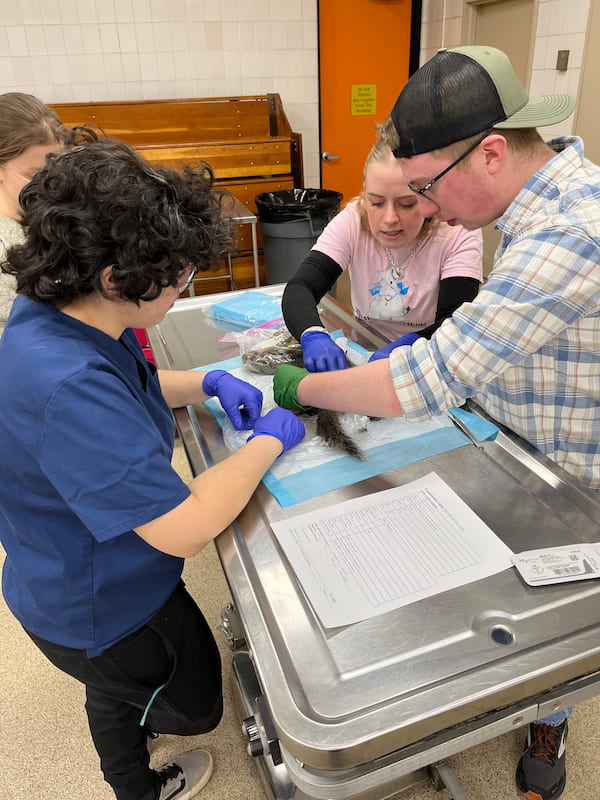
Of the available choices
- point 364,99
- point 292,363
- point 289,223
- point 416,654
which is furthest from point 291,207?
point 416,654

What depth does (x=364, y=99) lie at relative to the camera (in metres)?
4.50

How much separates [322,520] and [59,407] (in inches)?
16.3

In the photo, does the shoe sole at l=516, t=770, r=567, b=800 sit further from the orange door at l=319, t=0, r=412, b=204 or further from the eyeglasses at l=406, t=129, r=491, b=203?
the orange door at l=319, t=0, r=412, b=204

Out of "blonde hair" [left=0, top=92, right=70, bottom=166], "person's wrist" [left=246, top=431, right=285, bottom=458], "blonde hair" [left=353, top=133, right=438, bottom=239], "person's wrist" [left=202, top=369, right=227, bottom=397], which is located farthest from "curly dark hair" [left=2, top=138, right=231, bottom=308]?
"blonde hair" [left=0, top=92, right=70, bottom=166]

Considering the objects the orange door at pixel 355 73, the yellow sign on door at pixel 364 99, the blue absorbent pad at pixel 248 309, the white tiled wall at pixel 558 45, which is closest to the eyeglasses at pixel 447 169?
the blue absorbent pad at pixel 248 309

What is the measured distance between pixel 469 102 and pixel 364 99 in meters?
4.14

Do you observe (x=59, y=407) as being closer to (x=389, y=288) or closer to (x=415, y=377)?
(x=415, y=377)

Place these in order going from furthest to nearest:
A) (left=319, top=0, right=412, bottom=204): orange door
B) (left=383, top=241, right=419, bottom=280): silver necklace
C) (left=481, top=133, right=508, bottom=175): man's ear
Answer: (left=319, top=0, right=412, bottom=204): orange door → (left=383, top=241, right=419, bottom=280): silver necklace → (left=481, top=133, right=508, bottom=175): man's ear

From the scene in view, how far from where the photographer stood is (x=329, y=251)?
1696 mm

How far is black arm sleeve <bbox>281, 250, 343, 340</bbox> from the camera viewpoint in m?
1.50

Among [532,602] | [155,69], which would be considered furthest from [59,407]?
[155,69]

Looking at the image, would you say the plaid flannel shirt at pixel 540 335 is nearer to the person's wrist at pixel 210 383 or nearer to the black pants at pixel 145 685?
the person's wrist at pixel 210 383

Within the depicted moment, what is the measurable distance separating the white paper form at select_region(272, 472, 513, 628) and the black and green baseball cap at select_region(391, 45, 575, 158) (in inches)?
21.8

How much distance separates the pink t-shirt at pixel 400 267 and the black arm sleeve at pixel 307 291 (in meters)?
0.04
